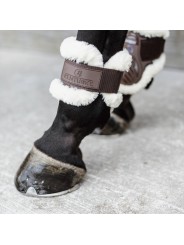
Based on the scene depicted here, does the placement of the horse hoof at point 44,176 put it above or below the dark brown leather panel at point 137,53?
below

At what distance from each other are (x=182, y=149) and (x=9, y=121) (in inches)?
22.5

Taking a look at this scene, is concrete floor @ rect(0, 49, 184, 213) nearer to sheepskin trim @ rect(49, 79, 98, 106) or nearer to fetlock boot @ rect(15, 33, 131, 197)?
fetlock boot @ rect(15, 33, 131, 197)

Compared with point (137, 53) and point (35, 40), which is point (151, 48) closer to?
point (137, 53)

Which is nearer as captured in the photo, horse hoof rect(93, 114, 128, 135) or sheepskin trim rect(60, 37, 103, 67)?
sheepskin trim rect(60, 37, 103, 67)

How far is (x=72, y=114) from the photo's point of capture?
1090mm

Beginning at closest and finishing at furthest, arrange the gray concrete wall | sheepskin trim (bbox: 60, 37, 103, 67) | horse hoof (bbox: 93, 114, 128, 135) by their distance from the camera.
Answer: sheepskin trim (bbox: 60, 37, 103, 67)
horse hoof (bbox: 93, 114, 128, 135)
the gray concrete wall

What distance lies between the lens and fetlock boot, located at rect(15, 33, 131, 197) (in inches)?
41.3

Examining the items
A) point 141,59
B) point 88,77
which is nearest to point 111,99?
point 88,77

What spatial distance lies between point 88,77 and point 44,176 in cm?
25

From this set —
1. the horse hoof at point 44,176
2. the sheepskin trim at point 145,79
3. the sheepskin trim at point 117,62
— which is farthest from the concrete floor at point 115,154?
the sheepskin trim at point 117,62

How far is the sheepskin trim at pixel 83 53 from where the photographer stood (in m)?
1.04

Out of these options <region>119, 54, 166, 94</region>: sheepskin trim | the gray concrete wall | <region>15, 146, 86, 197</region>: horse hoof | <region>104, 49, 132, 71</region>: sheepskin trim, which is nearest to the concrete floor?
<region>15, 146, 86, 197</region>: horse hoof

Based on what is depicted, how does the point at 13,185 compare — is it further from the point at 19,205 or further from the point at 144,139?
the point at 144,139

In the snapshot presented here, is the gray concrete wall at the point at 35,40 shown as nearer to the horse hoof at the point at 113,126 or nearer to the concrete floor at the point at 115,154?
the concrete floor at the point at 115,154
